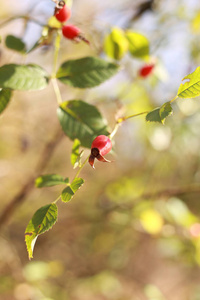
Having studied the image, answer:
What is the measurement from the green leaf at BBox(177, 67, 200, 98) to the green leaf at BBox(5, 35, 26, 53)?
19.2 inches

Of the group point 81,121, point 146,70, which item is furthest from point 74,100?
point 146,70

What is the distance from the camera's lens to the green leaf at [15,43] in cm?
85

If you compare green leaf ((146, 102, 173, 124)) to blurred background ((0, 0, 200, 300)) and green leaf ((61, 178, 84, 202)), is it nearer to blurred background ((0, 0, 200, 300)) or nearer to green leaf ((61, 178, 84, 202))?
green leaf ((61, 178, 84, 202))

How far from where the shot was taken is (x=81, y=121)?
792 millimetres

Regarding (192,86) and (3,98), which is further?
(3,98)

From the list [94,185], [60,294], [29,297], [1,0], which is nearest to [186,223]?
[29,297]

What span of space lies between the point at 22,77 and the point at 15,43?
0.68 feet

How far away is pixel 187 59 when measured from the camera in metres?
1.90

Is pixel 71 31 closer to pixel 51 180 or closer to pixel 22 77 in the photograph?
pixel 22 77

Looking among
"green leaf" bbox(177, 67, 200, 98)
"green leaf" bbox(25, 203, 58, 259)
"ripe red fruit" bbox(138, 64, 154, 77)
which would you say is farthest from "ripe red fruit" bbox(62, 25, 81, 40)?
"ripe red fruit" bbox(138, 64, 154, 77)

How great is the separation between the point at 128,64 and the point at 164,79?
393 millimetres

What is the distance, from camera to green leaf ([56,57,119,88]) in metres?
0.81

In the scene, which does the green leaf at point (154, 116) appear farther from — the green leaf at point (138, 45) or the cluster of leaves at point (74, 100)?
the green leaf at point (138, 45)

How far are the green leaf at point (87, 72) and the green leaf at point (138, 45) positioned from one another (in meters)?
0.27
